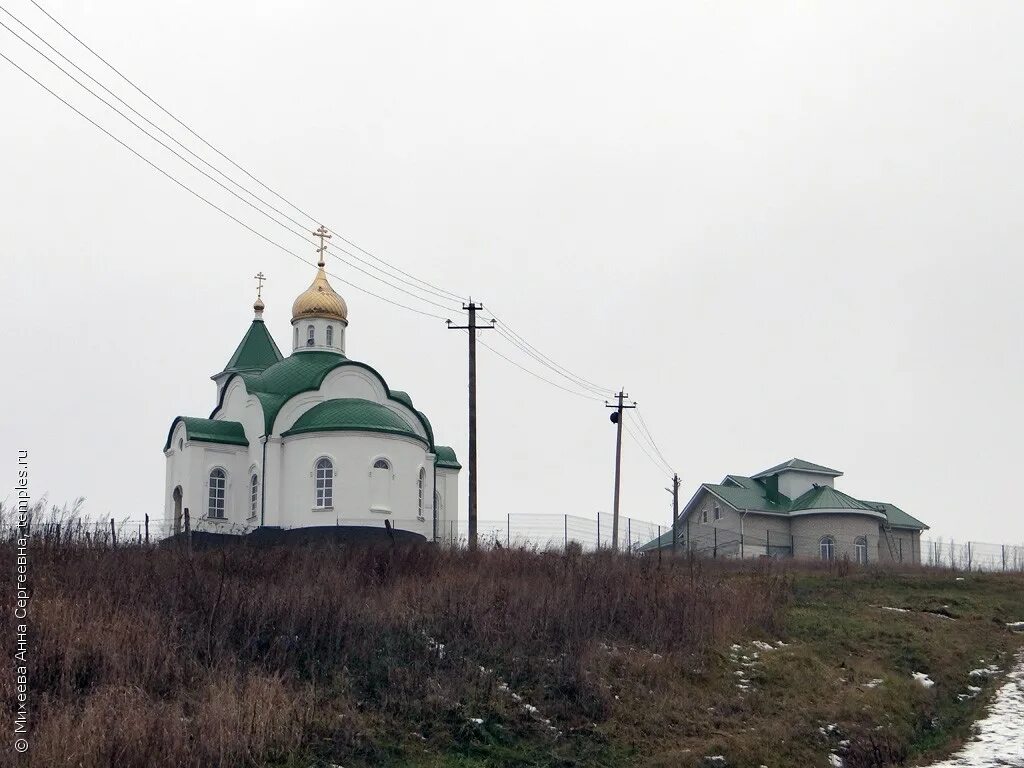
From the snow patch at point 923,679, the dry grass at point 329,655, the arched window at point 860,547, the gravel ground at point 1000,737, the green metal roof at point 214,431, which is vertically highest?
the green metal roof at point 214,431

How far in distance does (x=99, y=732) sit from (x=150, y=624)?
3063mm

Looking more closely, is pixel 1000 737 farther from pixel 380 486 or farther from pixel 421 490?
pixel 421 490

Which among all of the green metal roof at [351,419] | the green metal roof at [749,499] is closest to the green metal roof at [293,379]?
the green metal roof at [351,419]

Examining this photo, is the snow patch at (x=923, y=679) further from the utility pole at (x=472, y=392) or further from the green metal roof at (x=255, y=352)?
the green metal roof at (x=255, y=352)

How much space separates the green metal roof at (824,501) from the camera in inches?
1722

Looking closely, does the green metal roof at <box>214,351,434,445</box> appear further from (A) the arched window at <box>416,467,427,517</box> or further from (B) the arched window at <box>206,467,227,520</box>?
(A) the arched window at <box>416,467,427,517</box>

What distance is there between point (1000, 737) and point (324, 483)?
60.9 ft

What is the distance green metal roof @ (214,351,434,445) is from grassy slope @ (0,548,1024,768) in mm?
11183

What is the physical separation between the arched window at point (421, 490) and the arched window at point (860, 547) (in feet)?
58.0

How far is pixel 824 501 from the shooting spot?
4394 centimetres

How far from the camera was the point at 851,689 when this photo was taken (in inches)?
696

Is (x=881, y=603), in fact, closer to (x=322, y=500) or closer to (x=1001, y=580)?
(x=1001, y=580)

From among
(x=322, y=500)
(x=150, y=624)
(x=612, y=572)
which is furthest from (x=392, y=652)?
(x=322, y=500)

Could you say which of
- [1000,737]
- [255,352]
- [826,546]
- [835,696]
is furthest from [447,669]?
[826,546]
